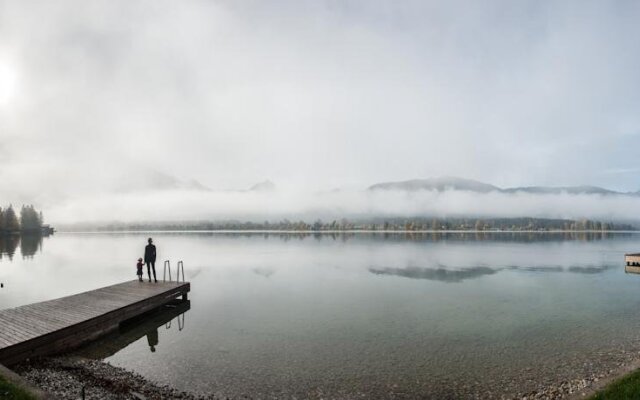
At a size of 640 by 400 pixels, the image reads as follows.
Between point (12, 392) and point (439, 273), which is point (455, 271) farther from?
point (12, 392)

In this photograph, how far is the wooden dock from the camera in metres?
16.1

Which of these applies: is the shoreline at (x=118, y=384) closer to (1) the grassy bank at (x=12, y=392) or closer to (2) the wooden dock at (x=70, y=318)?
(2) the wooden dock at (x=70, y=318)

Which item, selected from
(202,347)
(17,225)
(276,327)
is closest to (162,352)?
(202,347)

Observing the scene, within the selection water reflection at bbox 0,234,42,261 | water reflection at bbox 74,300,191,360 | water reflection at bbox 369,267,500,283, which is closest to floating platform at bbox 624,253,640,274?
water reflection at bbox 369,267,500,283

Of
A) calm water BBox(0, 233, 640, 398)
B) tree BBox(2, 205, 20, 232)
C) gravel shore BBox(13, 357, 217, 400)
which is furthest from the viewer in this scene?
tree BBox(2, 205, 20, 232)

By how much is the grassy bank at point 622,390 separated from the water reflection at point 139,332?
62.7ft

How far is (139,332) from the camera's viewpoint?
2300 centimetres

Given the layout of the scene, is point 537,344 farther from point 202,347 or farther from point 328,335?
point 202,347

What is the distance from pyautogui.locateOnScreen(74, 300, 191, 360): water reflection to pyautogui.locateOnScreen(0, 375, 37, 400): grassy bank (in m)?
7.97

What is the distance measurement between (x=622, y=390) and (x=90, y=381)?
18035mm

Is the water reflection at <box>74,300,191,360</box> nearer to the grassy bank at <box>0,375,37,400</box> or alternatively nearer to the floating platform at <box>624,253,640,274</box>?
the grassy bank at <box>0,375,37,400</box>

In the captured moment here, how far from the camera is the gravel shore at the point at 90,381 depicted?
12.7 m

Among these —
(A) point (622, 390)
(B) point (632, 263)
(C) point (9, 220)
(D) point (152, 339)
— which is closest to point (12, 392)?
(D) point (152, 339)

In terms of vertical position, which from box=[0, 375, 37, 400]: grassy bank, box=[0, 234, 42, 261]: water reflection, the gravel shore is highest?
box=[0, 375, 37, 400]: grassy bank
